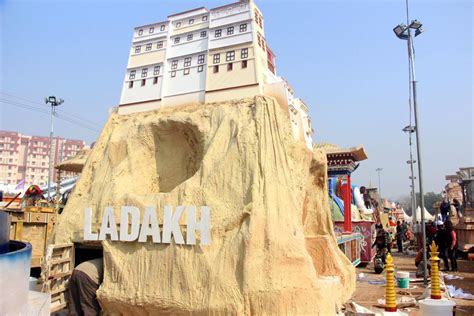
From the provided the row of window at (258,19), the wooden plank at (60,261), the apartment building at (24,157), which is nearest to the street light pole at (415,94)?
the row of window at (258,19)

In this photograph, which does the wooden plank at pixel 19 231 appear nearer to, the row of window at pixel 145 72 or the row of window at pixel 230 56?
the row of window at pixel 145 72

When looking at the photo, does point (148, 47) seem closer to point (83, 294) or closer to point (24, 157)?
point (83, 294)

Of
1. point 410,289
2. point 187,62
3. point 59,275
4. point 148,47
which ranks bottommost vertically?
point 410,289

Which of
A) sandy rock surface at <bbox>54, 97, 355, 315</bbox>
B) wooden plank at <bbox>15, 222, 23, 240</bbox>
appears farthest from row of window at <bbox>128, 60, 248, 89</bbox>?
wooden plank at <bbox>15, 222, 23, 240</bbox>

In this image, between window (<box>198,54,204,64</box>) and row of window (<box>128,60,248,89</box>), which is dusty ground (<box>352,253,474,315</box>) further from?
window (<box>198,54,204,64</box>)

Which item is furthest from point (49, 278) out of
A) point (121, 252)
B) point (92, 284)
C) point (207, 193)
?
point (207, 193)

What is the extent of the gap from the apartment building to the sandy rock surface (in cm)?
7383

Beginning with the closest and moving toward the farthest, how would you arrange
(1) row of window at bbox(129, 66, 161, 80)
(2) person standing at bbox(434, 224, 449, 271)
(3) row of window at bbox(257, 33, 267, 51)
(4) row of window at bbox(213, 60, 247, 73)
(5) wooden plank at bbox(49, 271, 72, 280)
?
(5) wooden plank at bbox(49, 271, 72, 280), (4) row of window at bbox(213, 60, 247, 73), (3) row of window at bbox(257, 33, 267, 51), (1) row of window at bbox(129, 66, 161, 80), (2) person standing at bbox(434, 224, 449, 271)

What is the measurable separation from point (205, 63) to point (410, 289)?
9.43 m

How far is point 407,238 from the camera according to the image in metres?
31.1

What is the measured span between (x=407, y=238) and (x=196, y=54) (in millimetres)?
26019

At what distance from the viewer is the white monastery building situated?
34.9 feet

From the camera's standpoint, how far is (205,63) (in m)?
11.4

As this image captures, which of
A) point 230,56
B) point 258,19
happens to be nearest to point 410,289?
point 230,56
